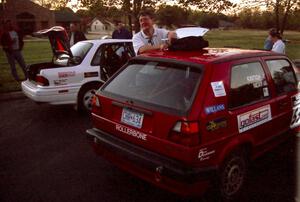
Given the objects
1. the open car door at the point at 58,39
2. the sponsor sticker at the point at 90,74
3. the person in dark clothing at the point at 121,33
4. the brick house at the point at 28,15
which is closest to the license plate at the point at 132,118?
the sponsor sticker at the point at 90,74

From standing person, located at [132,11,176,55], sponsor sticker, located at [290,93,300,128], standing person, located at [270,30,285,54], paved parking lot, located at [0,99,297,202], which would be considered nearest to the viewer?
paved parking lot, located at [0,99,297,202]

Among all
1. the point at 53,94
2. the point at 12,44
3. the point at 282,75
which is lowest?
the point at 53,94

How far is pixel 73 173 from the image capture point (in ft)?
13.6

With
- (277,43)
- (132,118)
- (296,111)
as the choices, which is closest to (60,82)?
(132,118)

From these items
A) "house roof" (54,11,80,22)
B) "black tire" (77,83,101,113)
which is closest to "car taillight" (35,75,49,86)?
"black tire" (77,83,101,113)

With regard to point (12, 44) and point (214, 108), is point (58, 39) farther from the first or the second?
point (214, 108)

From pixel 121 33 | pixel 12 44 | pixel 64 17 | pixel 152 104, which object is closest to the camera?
pixel 152 104

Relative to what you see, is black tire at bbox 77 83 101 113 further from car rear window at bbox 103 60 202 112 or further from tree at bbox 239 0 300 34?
tree at bbox 239 0 300 34

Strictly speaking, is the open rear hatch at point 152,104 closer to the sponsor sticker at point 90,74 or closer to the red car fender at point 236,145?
the red car fender at point 236,145

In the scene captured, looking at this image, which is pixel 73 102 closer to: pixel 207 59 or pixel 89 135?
pixel 89 135

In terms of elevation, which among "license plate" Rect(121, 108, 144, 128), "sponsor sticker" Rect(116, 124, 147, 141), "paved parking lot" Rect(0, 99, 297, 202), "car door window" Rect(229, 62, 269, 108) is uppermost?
"car door window" Rect(229, 62, 269, 108)

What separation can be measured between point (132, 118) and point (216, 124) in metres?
0.88

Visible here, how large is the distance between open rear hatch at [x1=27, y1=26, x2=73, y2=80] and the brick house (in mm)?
48881

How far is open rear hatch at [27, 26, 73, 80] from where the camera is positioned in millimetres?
6711
